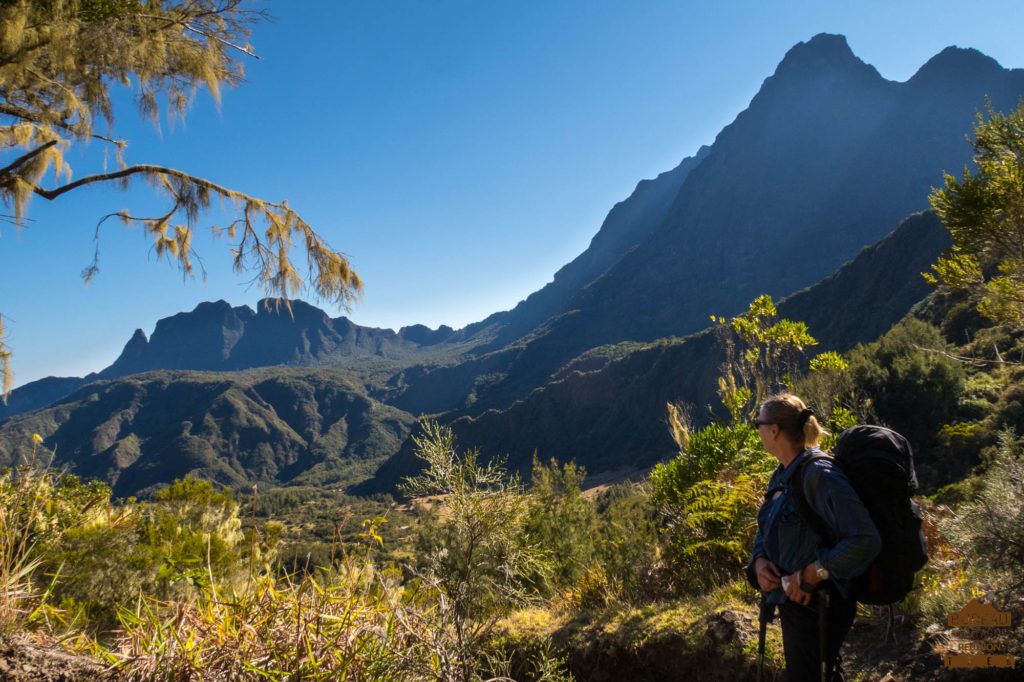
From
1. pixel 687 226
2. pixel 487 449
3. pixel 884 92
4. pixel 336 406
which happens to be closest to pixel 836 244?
pixel 687 226

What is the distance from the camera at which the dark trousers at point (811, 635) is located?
1.84 meters

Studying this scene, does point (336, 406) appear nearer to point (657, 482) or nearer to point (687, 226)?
point (687, 226)

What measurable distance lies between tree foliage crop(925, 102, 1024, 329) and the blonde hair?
4711mm

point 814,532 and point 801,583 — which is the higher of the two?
point 814,532

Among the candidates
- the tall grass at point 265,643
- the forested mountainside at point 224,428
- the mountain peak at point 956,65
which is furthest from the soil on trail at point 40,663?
the mountain peak at point 956,65

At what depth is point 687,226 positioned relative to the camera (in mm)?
158625

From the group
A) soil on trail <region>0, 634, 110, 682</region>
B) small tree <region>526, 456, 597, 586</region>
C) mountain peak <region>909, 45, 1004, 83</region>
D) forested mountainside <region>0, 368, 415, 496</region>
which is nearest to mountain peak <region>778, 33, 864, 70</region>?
mountain peak <region>909, 45, 1004, 83</region>

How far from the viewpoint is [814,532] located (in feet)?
6.23

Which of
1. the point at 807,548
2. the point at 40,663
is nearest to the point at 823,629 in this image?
the point at 807,548

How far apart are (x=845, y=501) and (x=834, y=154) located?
17268 cm

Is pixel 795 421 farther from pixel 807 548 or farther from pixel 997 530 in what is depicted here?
pixel 997 530

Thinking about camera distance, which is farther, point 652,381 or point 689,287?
point 689,287

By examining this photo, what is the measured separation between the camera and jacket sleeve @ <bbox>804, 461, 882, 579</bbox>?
5.59ft

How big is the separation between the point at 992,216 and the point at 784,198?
16059cm
